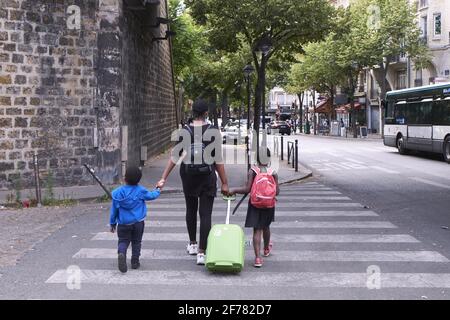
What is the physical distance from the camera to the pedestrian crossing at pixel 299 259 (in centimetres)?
626

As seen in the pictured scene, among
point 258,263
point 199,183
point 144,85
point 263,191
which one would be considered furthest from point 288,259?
point 144,85

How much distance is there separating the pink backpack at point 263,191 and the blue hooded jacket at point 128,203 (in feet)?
3.64

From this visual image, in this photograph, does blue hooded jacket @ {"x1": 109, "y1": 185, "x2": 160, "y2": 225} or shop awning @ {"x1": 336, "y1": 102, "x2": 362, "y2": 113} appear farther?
shop awning @ {"x1": 336, "y1": 102, "x2": 362, "y2": 113}

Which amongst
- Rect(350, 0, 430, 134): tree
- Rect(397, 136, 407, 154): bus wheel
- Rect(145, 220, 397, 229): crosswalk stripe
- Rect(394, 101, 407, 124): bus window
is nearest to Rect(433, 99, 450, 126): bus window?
Rect(394, 101, 407, 124): bus window

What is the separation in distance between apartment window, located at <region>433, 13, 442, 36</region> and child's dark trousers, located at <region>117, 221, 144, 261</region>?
142 ft

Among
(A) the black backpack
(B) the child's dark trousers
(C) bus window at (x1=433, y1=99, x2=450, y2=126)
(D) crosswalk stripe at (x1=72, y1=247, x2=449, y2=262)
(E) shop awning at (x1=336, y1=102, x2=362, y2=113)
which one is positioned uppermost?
(E) shop awning at (x1=336, y1=102, x2=362, y2=113)

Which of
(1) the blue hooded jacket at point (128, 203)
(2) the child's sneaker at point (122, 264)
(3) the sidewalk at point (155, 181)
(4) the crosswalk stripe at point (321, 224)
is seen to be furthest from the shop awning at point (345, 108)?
(2) the child's sneaker at point (122, 264)

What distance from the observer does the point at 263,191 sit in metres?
6.86

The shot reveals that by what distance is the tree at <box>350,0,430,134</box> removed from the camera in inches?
1752

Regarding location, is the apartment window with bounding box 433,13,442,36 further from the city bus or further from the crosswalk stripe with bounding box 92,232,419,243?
the crosswalk stripe with bounding box 92,232,419,243

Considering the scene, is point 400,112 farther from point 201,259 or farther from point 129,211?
point 129,211

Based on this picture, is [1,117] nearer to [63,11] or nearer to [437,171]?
[63,11]

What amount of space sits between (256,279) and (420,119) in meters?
20.9

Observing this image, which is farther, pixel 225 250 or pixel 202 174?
pixel 202 174
